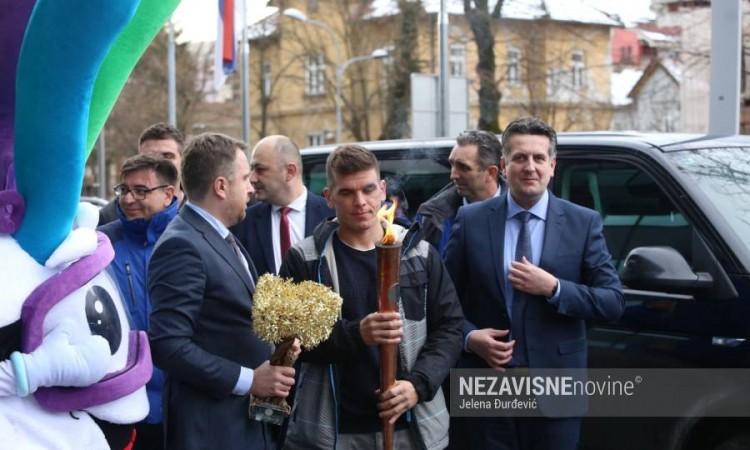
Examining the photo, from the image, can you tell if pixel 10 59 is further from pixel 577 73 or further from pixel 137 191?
pixel 577 73

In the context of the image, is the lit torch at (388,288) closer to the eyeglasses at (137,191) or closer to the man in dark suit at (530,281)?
the man in dark suit at (530,281)

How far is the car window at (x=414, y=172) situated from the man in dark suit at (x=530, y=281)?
1592mm

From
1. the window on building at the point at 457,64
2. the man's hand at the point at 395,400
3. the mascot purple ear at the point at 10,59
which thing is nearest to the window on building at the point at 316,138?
the window on building at the point at 457,64

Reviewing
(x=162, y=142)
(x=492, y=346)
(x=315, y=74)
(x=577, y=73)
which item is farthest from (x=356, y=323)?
(x=315, y=74)

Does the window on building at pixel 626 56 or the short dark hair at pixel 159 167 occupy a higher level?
the window on building at pixel 626 56

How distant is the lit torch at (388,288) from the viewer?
351cm

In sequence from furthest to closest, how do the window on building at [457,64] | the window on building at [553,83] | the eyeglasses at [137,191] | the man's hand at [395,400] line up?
the window on building at [457,64], the window on building at [553,83], the eyeglasses at [137,191], the man's hand at [395,400]

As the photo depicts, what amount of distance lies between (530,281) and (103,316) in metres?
1.82

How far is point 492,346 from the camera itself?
13.8 ft

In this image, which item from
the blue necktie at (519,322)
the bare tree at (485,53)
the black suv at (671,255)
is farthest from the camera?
the bare tree at (485,53)

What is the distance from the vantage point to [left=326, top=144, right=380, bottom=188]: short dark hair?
3908 millimetres

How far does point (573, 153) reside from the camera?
5301 millimetres

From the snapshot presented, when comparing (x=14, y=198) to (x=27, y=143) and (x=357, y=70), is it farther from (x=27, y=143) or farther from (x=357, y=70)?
(x=357, y=70)

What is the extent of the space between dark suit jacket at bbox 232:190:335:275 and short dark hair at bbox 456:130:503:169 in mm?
878
